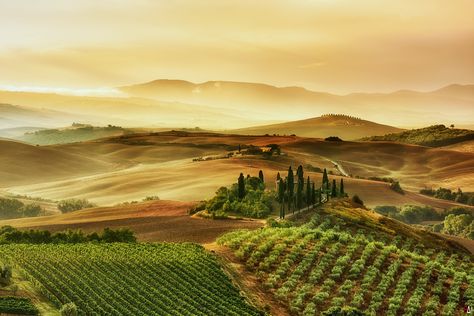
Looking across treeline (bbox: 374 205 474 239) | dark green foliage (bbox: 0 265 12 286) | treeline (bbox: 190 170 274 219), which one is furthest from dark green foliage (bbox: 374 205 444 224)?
dark green foliage (bbox: 0 265 12 286)

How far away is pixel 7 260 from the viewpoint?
4969cm

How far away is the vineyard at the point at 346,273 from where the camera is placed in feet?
170

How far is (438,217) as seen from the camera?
437ft

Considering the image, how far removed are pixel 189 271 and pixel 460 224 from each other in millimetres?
73014

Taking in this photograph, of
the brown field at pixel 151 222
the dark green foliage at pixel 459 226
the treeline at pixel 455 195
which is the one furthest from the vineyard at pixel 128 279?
the treeline at pixel 455 195

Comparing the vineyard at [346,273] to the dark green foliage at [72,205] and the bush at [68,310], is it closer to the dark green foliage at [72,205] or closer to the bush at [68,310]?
the bush at [68,310]

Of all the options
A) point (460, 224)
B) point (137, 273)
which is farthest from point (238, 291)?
point (460, 224)

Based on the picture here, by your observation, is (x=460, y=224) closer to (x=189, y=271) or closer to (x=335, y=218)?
(x=335, y=218)

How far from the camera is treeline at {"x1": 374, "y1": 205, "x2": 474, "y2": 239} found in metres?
114

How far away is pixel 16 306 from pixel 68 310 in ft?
9.22

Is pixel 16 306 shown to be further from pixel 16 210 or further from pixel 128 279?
pixel 16 210

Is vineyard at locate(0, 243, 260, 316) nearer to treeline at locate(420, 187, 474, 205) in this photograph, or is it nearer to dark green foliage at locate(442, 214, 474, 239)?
dark green foliage at locate(442, 214, 474, 239)

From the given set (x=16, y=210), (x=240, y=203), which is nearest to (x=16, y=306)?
(x=240, y=203)

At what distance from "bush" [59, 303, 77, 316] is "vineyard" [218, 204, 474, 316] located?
54.9ft
